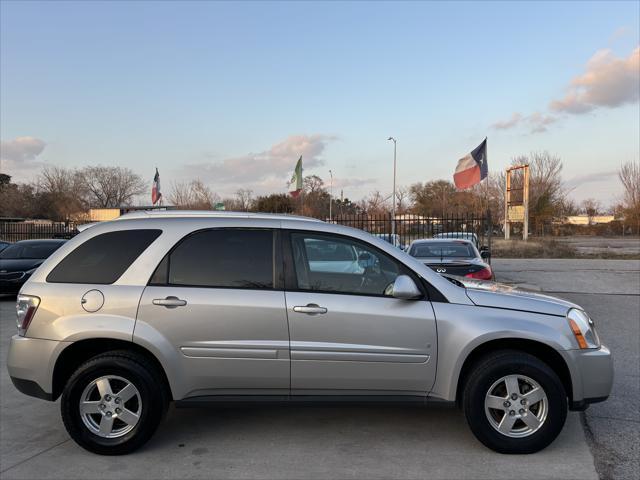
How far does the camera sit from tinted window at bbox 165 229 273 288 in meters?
3.81

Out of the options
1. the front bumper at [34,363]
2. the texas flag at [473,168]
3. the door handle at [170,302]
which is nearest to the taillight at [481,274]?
the door handle at [170,302]

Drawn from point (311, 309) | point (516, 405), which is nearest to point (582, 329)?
point (516, 405)

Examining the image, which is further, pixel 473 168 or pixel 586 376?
pixel 473 168

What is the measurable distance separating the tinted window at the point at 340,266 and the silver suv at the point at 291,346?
18 mm

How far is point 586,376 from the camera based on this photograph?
3693 millimetres

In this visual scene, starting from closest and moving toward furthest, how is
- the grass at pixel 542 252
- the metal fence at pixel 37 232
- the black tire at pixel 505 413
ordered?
the black tire at pixel 505 413, the grass at pixel 542 252, the metal fence at pixel 37 232

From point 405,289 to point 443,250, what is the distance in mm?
6623

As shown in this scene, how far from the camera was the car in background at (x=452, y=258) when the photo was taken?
8.40 m

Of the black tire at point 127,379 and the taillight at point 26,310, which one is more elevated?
the taillight at point 26,310

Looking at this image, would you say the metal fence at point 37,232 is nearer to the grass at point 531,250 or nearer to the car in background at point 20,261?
the car in background at point 20,261

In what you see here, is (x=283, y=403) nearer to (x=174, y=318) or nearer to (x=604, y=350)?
(x=174, y=318)

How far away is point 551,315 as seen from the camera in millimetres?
3748

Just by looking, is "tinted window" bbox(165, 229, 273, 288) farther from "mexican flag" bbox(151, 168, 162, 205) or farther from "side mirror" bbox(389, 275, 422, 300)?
"mexican flag" bbox(151, 168, 162, 205)

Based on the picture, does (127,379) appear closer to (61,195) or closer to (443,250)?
(443,250)
